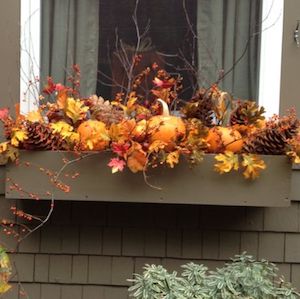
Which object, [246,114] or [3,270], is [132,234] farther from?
[246,114]

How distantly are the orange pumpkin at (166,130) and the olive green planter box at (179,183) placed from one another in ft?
0.47

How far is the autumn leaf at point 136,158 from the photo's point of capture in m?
2.71

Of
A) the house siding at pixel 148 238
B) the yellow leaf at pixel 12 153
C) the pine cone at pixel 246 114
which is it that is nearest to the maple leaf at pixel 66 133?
the yellow leaf at pixel 12 153

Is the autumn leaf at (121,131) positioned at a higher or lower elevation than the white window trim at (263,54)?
lower

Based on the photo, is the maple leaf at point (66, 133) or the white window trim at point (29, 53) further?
the white window trim at point (29, 53)

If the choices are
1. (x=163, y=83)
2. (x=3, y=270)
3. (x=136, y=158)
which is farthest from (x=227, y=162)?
(x=3, y=270)

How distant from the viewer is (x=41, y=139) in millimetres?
2830

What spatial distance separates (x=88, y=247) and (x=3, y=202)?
56cm

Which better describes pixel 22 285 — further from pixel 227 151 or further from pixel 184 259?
pixel 227 151

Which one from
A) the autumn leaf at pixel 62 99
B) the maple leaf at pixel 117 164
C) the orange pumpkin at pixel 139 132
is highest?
the autumn leaf at pixel 62 99

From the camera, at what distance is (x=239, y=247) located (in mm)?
3236

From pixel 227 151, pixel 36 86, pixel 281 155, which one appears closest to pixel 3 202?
pixel 36 86

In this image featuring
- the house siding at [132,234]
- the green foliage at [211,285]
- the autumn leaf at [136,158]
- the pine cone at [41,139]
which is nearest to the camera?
A: the green foliage at [211,285]

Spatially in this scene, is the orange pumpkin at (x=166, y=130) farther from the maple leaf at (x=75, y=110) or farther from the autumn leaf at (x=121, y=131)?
the maple leaf at (x=75, y=110)
